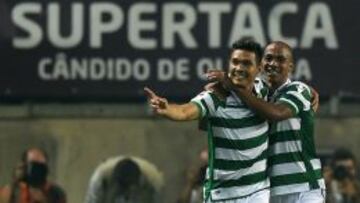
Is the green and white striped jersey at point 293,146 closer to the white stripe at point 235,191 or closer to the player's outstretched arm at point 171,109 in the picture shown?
the white stripe at point 235,191

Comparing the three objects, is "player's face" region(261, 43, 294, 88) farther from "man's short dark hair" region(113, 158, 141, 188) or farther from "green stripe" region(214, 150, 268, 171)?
"man's short dark hair" region(113, 158, 141, 188)

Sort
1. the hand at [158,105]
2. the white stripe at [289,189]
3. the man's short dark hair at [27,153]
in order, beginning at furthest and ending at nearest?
the man's short dark hair at [27,153] → the white stripe at [289,189] → the hand at [158,105]

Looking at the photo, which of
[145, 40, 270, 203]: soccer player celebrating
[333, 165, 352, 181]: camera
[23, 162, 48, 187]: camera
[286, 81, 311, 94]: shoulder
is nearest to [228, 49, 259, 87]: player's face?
[145, 40, 270, 203]: soccer player celebrating

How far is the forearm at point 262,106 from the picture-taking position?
28.2ft

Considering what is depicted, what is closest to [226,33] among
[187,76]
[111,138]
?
[187,76]

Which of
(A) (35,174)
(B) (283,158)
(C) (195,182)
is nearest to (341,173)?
(C) (195,182)

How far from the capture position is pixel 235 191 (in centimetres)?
879

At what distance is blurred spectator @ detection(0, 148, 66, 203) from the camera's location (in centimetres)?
1307

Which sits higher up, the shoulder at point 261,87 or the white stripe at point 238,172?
the shoulder at point 261,87

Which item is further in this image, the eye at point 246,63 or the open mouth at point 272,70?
the open mouth at point 272,70

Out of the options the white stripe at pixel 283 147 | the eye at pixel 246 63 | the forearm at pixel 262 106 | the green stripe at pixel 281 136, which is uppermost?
the eye at pixel 246 63

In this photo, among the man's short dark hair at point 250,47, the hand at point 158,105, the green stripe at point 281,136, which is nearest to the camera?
the hand at point 158,105

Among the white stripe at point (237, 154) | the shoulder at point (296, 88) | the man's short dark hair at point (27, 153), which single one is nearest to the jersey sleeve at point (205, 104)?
the white stripe at point (237, 154)

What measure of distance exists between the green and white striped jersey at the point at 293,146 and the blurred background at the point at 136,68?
4.40 metres
